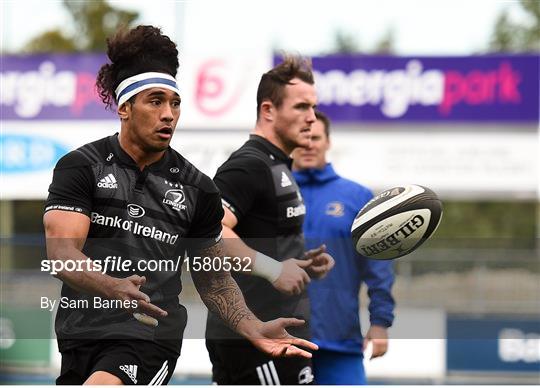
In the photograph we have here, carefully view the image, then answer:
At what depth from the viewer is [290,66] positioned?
19.4ft

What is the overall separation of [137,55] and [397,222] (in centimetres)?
156

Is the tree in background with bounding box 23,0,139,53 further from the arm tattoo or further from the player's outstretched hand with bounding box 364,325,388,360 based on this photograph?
the arm tattoo

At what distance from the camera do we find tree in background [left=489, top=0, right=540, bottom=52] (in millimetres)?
32875

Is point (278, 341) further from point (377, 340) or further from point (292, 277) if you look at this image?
point (377, 340)

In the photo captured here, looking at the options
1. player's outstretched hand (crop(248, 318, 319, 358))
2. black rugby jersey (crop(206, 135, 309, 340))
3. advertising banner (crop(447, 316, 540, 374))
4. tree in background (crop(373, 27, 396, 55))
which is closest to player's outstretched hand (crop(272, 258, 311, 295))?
black rugby jersey (crop(206, 135, 309, 340))

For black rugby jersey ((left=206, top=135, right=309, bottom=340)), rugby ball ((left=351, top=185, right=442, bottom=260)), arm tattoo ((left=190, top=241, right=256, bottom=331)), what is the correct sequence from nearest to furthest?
arm tattoo ((left=190, top=241, right=256, bottom=331)) → rugby ball ((left=351, top=185, right=442, bottom=260)) → black rugby jersey ((left=206, top=135, right=309, bottom=340))

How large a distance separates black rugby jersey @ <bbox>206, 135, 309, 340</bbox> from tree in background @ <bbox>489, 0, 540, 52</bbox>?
28.2 m

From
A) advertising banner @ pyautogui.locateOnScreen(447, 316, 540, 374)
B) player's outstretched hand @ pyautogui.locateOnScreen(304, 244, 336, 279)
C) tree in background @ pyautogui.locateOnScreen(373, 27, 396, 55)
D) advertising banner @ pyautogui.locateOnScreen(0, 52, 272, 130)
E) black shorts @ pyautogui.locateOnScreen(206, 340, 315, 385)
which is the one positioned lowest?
advertising banner @ pyautogui.locateOnScreen(447, 316, 540, 374)

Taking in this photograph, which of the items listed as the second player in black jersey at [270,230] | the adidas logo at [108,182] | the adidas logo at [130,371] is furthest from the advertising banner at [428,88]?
the adidas logo at [130,371]

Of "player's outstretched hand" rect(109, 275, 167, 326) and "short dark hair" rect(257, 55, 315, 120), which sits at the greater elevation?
"short dark hair" rect(257, 55, 315, 120)

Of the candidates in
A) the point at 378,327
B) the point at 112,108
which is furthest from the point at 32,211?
the point at 112,108

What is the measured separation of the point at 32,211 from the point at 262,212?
743 inches

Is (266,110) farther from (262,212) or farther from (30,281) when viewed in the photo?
(30,281)

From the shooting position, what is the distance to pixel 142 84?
453cm
